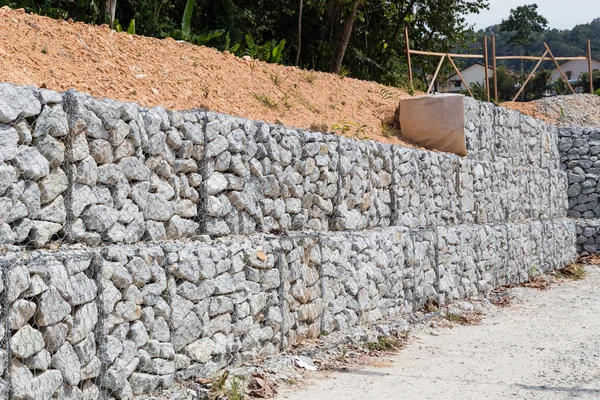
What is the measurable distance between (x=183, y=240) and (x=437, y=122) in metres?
8.20

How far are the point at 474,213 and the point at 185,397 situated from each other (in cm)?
900

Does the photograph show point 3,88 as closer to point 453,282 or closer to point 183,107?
point 183,107

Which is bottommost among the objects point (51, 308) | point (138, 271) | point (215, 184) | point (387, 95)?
point (51, 308)

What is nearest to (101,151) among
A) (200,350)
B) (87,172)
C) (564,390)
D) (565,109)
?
(87,172)

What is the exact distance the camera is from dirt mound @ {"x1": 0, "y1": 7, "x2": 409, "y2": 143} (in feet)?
30.1

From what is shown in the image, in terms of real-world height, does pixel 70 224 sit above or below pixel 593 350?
above

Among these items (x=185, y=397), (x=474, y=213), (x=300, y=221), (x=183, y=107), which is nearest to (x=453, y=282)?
(x=474, y=213)

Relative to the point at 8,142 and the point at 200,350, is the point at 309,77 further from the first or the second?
the point at 8,142

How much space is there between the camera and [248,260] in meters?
8.20

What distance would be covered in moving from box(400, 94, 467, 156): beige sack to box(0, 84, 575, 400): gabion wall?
176cm

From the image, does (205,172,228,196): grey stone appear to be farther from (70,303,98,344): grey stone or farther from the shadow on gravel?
the shadow on gravel

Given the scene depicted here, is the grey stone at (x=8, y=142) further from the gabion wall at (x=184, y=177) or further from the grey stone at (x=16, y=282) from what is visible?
the grey stone at (x=16, y=282)

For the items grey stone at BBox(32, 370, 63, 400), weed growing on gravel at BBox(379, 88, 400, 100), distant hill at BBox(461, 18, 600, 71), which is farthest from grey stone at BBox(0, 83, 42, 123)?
distant hill at BBox(461, 18, 600, 71)

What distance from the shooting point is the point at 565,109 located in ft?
79.3
